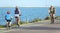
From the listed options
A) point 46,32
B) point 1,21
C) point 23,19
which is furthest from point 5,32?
point 23,19

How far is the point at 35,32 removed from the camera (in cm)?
2223

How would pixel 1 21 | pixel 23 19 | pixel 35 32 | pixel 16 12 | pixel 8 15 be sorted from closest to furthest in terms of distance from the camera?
pixel 35 32 → pixel 8 15 → pixel 16 12 → pixel 1 21 → pixel 23 19

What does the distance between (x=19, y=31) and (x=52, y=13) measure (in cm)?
817

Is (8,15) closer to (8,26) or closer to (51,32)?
(8,26)

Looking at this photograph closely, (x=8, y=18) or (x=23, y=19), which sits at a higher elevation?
(x=8, y=18)

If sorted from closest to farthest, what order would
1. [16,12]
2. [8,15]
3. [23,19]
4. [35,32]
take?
[35,32] → [8,15] → [16,12] → [23,19]

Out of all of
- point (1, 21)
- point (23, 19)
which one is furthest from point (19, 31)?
point (23, 19)

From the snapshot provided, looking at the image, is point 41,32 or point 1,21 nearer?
point 41,32

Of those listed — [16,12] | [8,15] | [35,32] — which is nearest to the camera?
[35,32]

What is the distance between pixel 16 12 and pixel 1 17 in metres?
5.32

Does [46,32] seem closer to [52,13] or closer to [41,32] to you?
[41,32]

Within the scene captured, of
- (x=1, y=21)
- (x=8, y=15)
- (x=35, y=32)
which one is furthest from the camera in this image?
(x=1, y=21)

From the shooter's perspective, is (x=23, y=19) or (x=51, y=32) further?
(x=23, y=19)

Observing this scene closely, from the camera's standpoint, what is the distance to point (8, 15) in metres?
23.7
